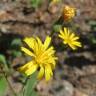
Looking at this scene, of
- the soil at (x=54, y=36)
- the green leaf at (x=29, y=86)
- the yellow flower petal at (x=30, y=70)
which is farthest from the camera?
the soil at (x=54, y=36)

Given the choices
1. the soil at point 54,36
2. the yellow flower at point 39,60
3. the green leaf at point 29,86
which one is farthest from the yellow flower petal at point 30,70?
the soil at point 54,36

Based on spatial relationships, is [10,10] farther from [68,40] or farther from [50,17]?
[68,40]

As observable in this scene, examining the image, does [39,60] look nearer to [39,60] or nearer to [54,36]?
[39,60]

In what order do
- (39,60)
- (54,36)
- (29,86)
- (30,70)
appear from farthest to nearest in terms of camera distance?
(54,36) < (29,86) < (39,60) < (30,70)

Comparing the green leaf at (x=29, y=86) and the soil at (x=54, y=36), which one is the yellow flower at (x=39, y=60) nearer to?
the green leaf at (x=29, y=86)

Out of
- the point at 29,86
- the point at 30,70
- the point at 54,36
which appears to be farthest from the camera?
the point at 54,36

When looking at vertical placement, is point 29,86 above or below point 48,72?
below

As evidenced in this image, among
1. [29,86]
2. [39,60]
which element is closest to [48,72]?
[39,60]

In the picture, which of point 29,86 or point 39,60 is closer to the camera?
point 39,60
